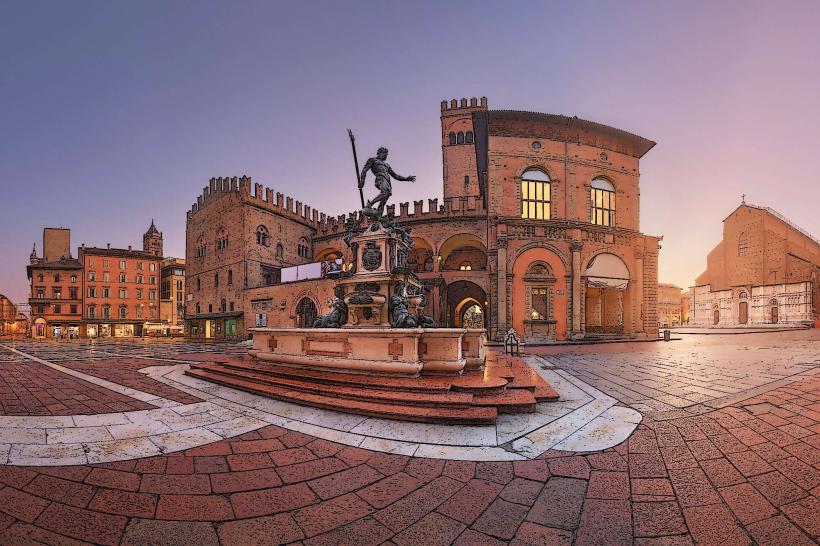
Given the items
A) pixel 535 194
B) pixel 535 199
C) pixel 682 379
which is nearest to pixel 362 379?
pixel 682 379

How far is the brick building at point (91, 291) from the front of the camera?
45562 mm

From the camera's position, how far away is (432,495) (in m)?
2.76

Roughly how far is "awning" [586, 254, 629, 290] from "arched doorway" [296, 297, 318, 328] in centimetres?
1935

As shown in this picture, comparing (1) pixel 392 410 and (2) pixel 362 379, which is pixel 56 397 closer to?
(2) pixel 362 379

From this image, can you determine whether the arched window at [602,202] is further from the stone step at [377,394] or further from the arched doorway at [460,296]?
the stone step at [377,394]

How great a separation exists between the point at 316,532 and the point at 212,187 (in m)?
37.7

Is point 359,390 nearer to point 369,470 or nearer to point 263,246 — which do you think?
point 369,470

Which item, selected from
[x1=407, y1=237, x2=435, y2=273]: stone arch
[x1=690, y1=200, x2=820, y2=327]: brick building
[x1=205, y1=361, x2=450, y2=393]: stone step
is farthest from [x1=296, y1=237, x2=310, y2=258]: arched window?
[x1=690, y1=200, x2=820, y2=327]: brick building

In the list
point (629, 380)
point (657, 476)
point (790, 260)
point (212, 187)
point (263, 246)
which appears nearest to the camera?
point (657, 476)

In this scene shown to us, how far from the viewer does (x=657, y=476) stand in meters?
3.02

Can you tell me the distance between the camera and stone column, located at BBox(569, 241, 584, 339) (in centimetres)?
2114

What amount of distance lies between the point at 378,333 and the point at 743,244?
5261 cm

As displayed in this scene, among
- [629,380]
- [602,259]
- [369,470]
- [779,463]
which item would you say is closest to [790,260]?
[602,259]

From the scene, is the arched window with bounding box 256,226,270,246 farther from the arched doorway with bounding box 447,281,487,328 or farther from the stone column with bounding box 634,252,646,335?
the stone column with bounding box 634,252,646,335
